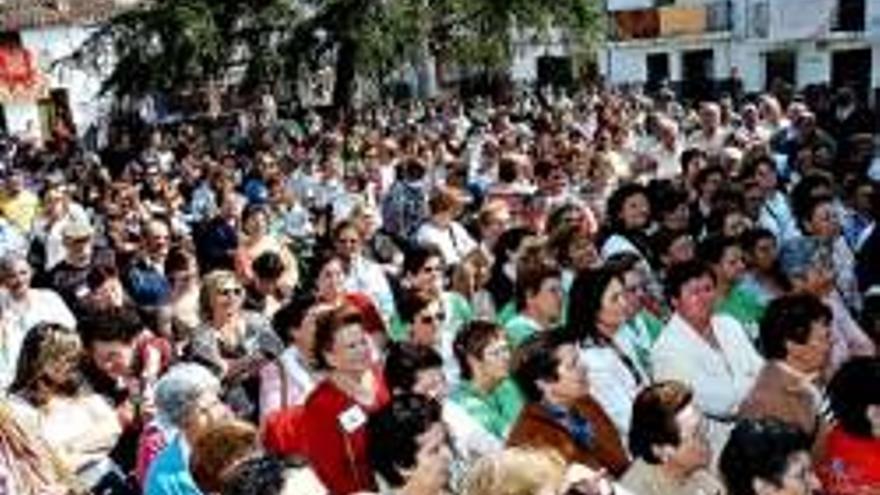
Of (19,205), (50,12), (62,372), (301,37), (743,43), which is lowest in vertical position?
(743,43)

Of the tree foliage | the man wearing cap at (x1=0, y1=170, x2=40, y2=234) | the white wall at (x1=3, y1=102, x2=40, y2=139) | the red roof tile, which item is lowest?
the white wall at (x1=3, y1=102, x2=40, y2=139)

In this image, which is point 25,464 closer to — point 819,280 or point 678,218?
point 819,280

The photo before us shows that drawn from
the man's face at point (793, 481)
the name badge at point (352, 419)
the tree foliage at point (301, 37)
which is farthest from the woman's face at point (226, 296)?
the tree foliage at point (301, 37)

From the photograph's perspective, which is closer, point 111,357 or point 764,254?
point 111,357

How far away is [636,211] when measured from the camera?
8344 millimetres

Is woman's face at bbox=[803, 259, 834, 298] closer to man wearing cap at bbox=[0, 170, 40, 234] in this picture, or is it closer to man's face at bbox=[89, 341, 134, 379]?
man's face at bbox=[89, 341, 134, 379]

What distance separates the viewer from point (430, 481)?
172 inches

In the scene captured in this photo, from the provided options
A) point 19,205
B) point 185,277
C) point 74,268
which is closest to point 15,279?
point 185,277

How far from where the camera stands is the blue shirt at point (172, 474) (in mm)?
4594

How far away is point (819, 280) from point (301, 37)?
1963cm

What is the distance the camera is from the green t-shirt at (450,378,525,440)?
5.31 m

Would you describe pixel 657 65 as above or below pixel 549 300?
below

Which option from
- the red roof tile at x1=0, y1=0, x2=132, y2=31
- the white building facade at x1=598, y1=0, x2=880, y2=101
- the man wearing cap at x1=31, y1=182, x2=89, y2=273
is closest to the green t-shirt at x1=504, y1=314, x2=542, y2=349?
the man wearing cap at x1=31, y1=182, x2=89, y2=273

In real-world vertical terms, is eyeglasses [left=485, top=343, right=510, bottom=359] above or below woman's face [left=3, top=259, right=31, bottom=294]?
below
